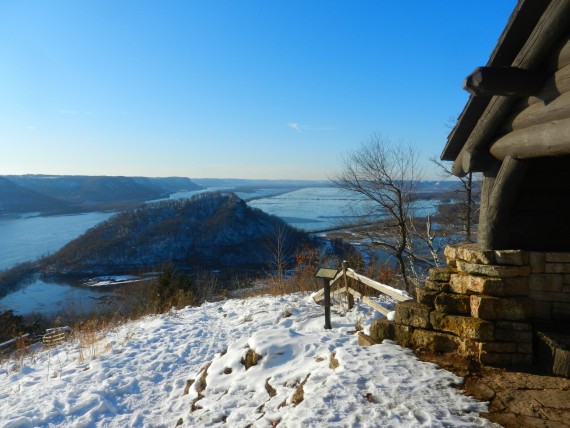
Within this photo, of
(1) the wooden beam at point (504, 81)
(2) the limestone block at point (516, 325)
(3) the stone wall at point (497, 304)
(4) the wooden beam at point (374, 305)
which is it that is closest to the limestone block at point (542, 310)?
(3) the stone wall at point (497, 304)

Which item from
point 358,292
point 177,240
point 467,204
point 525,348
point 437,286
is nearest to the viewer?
point 525,348

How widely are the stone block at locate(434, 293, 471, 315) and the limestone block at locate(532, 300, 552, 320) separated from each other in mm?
695

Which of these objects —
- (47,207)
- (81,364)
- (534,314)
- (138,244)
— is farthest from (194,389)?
(47,207)

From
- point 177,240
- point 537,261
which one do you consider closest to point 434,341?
point 537,261

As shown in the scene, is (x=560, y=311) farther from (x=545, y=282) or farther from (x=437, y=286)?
(x=437, y=286)

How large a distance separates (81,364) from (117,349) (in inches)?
30.4

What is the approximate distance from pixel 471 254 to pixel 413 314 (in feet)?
3.41

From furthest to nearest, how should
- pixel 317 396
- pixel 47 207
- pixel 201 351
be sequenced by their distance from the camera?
pixel 47 207, pixel 201 351, pixel 317 396

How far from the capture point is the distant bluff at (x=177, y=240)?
6938cm

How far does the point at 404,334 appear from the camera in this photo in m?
4.84

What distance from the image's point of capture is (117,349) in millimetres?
7512

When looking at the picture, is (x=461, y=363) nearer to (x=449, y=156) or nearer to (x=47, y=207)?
(x=449, y=156)

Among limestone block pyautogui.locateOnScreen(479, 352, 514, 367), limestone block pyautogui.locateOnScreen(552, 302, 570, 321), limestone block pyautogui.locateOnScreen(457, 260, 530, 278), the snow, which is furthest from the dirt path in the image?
the snow

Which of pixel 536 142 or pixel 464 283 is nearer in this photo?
pixel 536 142
